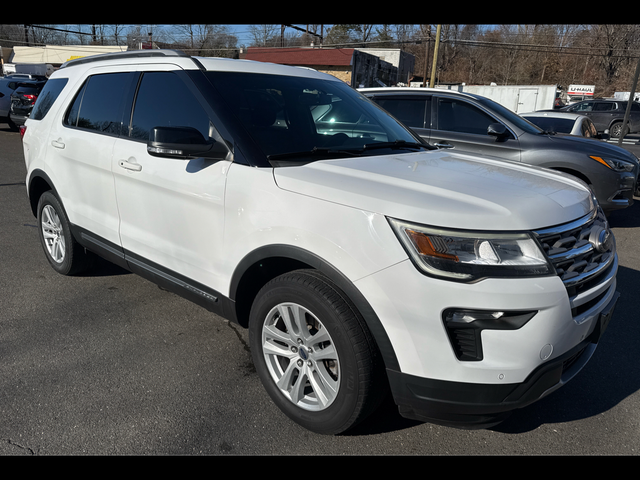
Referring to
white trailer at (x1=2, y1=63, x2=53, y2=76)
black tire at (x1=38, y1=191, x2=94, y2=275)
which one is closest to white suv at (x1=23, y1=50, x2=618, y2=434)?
black tire at (x1=38, y1=191, x2=94, y2=275)

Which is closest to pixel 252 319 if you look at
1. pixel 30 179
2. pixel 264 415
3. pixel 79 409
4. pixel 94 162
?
pixel 264 415

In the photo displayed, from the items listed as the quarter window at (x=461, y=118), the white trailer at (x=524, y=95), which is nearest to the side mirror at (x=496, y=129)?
the quarter window at (x=461, y=118)

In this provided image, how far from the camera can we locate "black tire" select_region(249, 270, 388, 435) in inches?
84.2

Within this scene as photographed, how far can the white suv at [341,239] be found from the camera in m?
1.96

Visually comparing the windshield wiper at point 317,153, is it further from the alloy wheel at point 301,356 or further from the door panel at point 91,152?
the door panel at point 91,152

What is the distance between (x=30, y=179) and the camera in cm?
449

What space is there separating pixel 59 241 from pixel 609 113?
2596cm

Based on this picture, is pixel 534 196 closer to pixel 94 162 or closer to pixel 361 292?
pixel 361 292

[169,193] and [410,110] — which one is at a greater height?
[410,110]

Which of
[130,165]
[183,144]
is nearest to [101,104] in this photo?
[130,165]

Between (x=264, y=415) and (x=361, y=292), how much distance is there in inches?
41.1

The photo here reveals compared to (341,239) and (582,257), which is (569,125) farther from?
(341,239)

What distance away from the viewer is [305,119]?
3.11m

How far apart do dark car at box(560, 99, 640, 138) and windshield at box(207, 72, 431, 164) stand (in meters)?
23.3
